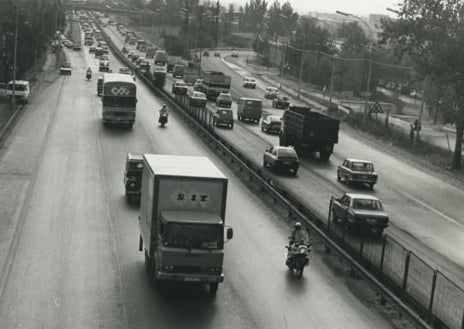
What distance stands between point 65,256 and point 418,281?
10.5 meters

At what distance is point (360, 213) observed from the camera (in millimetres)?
32094

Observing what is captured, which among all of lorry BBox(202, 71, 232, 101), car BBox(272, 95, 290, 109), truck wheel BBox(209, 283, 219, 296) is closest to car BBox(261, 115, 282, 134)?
car BBox(272, 95, 290, 109)

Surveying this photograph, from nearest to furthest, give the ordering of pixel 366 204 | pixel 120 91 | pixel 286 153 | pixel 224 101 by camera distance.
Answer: pixel 366 204 → pixel 286 153 → pixel 120 91 → pixel 224 101

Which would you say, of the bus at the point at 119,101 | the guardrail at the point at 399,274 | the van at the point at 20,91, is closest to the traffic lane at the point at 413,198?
the guardrail at the point at 399,274

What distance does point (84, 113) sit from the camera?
69.2m

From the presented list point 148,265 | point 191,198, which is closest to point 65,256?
point 148,265

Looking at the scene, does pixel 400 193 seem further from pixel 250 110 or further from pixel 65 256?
pixel 250 110

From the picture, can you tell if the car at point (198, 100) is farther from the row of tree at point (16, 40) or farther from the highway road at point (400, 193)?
the row of tree at point (16, 40)

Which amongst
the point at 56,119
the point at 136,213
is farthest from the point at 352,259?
the point at 56,119

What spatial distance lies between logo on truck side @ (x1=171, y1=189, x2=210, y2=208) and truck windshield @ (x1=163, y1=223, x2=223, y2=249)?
3.02ft

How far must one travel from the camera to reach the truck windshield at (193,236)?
866 inches

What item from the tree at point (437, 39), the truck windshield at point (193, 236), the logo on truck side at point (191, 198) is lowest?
the truck windshield at point (193, 236)

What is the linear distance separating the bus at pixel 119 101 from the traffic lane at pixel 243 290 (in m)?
22.5

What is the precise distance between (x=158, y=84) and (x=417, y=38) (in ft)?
132
